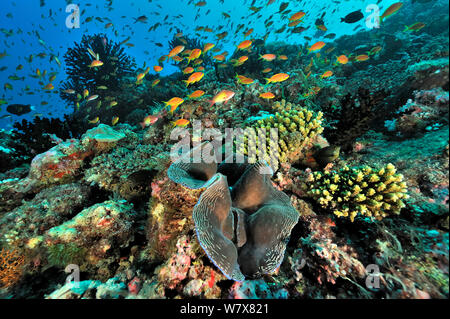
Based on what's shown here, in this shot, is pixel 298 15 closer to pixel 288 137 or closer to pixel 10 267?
pixel 288 137

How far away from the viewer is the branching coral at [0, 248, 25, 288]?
252 centimetres

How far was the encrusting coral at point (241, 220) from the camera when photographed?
1632 mm

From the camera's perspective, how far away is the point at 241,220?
2125 mm

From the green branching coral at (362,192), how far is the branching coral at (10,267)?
458 cm

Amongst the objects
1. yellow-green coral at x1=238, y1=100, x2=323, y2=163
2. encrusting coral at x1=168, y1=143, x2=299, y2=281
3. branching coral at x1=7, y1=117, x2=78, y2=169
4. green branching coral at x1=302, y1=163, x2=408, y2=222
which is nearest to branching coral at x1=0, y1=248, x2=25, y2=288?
encrusting coral at x1=168, y1=143, x2=299, y2=281

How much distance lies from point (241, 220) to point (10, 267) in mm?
3494

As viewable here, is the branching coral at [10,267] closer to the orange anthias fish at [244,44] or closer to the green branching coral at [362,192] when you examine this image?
the green branching coral at [362,192]

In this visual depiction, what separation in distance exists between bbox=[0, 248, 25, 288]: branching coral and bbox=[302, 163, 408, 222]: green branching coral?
180 inches

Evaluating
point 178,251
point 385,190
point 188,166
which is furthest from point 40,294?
point 385,190

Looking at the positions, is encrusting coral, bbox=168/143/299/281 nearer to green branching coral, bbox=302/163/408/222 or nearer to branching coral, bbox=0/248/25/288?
green branching coral, bbox=302/163/408/222

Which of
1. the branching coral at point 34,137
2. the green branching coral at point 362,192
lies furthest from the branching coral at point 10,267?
the green branching coral at point 362,192

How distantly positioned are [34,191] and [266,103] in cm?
669

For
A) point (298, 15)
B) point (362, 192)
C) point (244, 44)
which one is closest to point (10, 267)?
point (362, 192)
